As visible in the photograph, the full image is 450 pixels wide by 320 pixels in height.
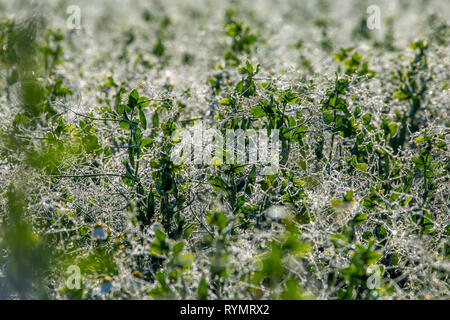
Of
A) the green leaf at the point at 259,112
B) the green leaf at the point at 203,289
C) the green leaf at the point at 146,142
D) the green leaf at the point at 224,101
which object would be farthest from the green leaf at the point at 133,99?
the green leaf at the point at 203,289

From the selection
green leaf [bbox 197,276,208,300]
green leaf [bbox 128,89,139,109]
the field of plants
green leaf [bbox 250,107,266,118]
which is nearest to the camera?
green leaf [bbox 197,276,208,300]

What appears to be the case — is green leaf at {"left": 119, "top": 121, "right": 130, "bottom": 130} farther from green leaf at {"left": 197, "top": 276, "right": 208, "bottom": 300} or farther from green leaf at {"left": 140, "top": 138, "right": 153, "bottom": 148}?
green leaf at {"left": 197, "top": 276, "right": 208, "bottom": 300}

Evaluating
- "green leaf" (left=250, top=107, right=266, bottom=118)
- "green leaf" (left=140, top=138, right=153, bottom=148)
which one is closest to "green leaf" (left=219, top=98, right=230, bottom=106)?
"green leaf" (left=250, top=107, right=266, bottom=118)

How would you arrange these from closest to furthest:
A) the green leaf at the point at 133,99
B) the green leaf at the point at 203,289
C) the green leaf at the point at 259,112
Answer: the green leaf at the point at 203,289, the green leaf at the point at 133,99, the green leaf at the point at 259,112

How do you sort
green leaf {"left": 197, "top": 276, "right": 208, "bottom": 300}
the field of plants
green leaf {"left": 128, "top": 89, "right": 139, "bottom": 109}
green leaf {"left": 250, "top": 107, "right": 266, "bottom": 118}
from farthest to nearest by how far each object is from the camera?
green leaf {"left": 250, "top": 107, "right": 266, "bottom": 118} < green leaf {"left": 128, "top": 89, "right": 139, "bottom": 109} < the field of plants < green leaf {"left": 197, "top": 276, "right": 208, "bottom": 300}

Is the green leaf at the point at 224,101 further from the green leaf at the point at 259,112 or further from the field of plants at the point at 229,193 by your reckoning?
the green leaf at the point at 259,112

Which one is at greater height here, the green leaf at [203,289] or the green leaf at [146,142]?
the green leaf at [146,142]

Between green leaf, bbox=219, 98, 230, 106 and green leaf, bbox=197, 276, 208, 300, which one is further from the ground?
green leaf, bbox=219, 98, 230, 106

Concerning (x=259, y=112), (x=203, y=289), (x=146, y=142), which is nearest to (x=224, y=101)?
(x=259, y=112)

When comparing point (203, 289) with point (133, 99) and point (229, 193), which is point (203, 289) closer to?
point (229, 193)

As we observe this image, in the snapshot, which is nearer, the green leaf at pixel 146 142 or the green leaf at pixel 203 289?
the green leaf at pixel 203 289

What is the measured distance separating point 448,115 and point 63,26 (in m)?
4.48

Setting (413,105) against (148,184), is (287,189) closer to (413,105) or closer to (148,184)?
(148,184)
